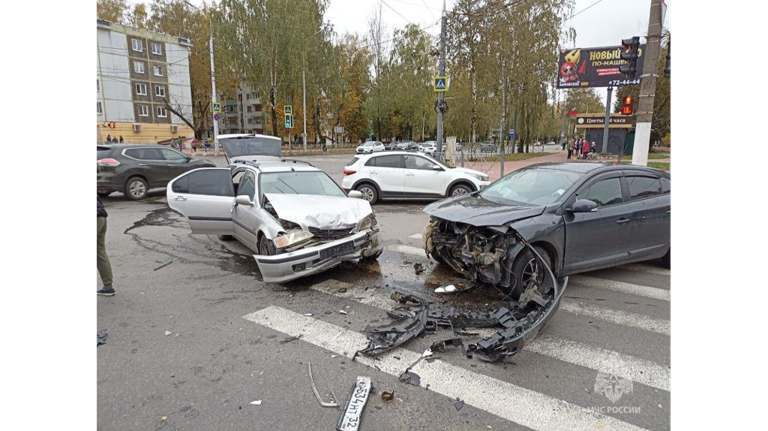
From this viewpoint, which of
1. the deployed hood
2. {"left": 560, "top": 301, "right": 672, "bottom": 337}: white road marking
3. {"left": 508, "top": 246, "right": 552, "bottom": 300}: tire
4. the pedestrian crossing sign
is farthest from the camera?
the pedestrian crossing sign

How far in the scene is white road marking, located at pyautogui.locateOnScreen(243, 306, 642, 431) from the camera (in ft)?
9.29

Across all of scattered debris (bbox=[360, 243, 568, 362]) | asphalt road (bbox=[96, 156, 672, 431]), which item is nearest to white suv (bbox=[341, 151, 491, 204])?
asphalt road (bbox=[96, 156, 672, 431])

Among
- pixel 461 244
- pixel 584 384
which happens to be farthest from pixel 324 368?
pixel 461 244

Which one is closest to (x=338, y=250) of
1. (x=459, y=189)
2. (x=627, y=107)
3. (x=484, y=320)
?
(x=484, y=320)

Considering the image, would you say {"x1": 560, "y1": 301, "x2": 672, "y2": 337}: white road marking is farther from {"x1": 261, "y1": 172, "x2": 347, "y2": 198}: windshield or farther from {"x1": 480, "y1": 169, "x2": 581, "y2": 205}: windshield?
{"x1": 261, "y1": 172, "x2": 347, "y2": 198}: windshield

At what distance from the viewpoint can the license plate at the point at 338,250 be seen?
5285mm

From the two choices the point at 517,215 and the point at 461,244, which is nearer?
the point at 517,215

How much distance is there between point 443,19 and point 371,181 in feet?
30.4

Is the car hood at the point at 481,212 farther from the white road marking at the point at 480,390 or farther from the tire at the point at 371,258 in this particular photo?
the white road marking at the point at 480,390

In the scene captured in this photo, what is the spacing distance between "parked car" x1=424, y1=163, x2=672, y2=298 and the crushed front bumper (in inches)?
43.8

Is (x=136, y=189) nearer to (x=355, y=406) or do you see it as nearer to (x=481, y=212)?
(x=481, y=212)

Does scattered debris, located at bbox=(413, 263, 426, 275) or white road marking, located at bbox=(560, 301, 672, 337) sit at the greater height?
scattered debris, located at bbox=(413, 263, 426, 275)
